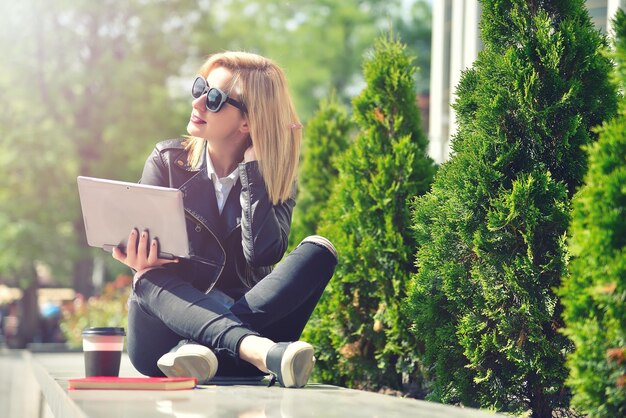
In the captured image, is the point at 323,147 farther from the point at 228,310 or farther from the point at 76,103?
the point at 76,103

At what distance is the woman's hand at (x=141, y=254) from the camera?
13.6 ft

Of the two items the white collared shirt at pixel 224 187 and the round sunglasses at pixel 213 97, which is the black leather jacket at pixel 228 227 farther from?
the round sunglasses at pixel 213 97

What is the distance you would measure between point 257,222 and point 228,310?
1.68ft

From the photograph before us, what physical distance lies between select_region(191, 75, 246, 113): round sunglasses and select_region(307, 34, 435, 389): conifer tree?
1251 millimetres

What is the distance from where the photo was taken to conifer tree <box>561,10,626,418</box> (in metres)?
2.77

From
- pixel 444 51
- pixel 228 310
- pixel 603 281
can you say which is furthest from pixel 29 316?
pixel 603 281

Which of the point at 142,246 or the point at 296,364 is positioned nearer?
the point at 296,364

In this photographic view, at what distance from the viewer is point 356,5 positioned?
34500mm

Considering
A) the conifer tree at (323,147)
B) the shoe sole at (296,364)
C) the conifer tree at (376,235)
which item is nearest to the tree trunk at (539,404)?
the shoe sole at (296,364)

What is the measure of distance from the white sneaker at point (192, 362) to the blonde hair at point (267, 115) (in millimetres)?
953

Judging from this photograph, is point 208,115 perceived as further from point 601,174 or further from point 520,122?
point 601,174

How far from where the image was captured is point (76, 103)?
24844 mm

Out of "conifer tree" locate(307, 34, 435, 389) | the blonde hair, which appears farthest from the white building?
the blonde hair

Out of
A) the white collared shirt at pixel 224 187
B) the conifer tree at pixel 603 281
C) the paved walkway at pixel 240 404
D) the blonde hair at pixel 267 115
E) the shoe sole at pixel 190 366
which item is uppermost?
the blonde hair at pixel 267 115
